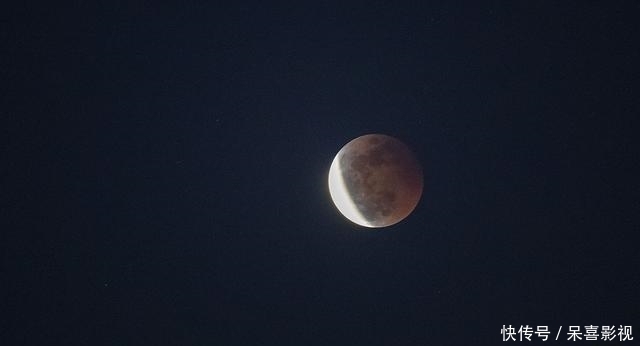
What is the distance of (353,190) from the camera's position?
181 inches

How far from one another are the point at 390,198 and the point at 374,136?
0.97 metres

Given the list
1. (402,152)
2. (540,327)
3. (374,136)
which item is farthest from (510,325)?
(374,136)

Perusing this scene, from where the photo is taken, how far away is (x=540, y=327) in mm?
4852

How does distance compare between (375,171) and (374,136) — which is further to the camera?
(374,136)

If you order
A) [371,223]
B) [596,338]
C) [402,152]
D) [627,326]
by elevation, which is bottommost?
[596,338]

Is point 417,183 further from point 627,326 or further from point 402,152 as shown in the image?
point 627,326

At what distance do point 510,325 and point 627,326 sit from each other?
5.35 feet

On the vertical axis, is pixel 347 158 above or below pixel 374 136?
below

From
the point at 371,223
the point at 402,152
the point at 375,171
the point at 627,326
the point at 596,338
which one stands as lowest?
the point at 596,338

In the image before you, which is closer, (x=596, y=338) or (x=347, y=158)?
→ (x=596, y=338)

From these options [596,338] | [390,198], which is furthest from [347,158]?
[596,338]

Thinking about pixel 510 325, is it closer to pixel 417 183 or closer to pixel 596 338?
pixel 596 338

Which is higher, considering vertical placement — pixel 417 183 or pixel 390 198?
pixel 417 183

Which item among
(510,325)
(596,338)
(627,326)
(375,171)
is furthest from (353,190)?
(627,326)
